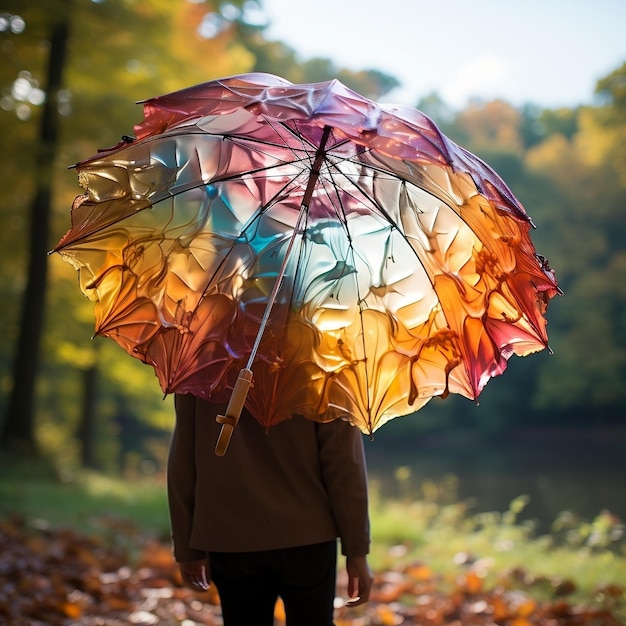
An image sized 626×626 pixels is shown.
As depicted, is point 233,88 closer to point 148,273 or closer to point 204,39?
point 148,273

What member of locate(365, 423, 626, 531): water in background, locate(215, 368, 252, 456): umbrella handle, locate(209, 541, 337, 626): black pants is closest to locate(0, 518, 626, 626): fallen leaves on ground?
locate(209, 541, 337, 626): black pants

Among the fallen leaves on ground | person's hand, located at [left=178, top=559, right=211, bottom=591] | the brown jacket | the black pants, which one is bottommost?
the black pants

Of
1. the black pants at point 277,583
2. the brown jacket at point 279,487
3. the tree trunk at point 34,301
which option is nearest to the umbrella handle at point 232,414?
the brown jacket at point 279,487

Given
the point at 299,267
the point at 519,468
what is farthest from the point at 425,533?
the point at 519,468

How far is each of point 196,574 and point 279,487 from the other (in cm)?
49

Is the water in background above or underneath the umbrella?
above

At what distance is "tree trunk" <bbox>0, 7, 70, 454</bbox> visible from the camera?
10.8 meters

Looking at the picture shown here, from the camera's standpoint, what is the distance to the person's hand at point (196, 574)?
2459 mm

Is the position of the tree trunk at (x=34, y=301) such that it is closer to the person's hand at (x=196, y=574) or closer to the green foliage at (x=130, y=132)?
the green foliage at (x=130, y=132)

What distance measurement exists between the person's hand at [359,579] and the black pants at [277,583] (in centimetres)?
6

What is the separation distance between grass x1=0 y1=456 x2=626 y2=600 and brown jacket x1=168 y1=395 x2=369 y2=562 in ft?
10.3

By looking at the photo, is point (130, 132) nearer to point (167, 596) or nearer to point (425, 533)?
point (425, 533)

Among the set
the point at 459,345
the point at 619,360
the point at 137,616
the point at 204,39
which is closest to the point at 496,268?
the point at 459,345

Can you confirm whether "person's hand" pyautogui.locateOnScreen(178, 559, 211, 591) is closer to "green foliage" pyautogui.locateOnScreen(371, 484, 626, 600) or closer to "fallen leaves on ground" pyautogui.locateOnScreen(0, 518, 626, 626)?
"fallen leaves on ground" pyautogui.locateOnScreen(0, 518, 626, 626)
